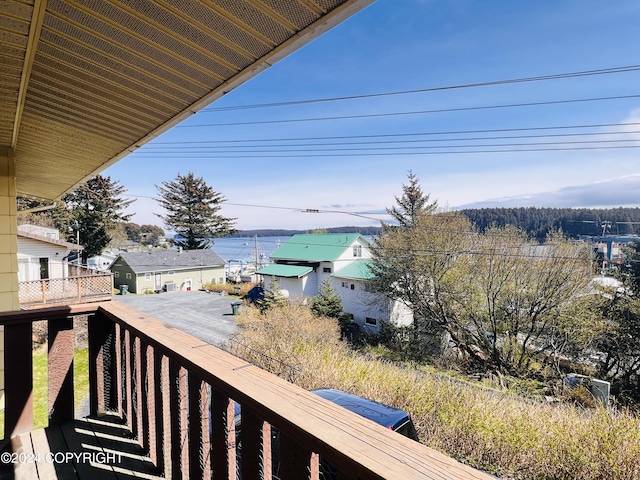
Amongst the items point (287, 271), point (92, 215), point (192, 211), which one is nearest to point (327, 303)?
point (287, 271)

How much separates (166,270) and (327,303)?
46.3ft

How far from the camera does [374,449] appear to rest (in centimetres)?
50

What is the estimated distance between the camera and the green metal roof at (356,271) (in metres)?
16.1

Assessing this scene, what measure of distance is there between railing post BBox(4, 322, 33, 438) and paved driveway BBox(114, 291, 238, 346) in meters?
8.89

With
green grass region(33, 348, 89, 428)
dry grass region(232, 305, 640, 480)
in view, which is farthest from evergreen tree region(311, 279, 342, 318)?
green grass region(33, 348, 89, 428)

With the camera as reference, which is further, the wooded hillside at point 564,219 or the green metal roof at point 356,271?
the green metal roof at point 356,271

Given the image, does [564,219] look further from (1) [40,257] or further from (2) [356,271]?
(1) [40,257]

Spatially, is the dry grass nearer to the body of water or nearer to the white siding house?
the white siding house

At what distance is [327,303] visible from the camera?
1563 cm

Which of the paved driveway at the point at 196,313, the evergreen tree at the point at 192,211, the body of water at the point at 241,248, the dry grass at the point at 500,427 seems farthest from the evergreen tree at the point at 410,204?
the evergreen tree at the point at 192,211

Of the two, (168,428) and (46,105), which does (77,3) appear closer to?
(46,105)

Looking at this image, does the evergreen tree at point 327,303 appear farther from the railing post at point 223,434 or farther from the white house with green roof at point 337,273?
the railing post at point 223,434

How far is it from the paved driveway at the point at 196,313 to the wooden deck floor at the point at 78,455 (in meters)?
8.91
